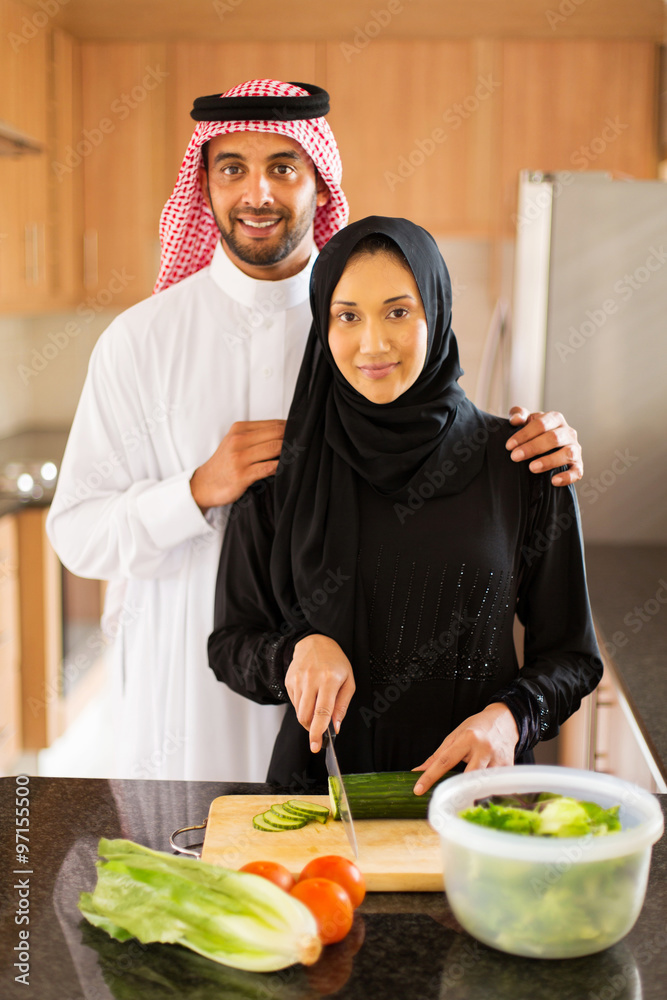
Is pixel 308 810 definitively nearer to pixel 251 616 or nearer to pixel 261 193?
pixel 251 616

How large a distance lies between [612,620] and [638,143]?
2261mm

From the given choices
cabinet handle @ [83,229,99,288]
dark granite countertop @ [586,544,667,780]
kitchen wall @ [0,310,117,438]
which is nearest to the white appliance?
dark granite countertop @ [586,544,667,780]

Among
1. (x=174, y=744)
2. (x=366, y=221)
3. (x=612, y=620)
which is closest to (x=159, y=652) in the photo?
(x=174, y=744)

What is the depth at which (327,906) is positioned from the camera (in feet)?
2.67

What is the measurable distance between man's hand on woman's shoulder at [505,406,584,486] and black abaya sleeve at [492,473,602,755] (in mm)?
25

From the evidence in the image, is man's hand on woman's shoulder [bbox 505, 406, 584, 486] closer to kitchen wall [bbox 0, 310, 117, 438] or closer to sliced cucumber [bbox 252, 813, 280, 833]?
sliced cucumber [bbox 252, 813, 280, 833]

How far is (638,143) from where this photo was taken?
3.49 m

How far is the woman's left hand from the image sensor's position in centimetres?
103

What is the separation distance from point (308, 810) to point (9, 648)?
7.35 ft

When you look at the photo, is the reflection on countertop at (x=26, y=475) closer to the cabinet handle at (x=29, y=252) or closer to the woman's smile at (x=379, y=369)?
the cabinet handle at (x=29, y=252)

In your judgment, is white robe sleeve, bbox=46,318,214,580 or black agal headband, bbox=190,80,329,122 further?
white robe sleeve, bbox=46,318,214,580

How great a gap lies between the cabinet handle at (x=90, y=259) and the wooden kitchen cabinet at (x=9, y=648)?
1.15m

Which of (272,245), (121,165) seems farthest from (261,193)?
(121,165)

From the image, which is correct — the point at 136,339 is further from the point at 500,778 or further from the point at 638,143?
the point at 638,143
